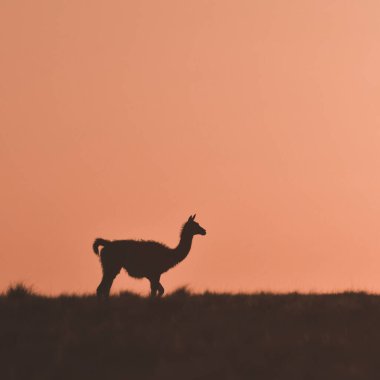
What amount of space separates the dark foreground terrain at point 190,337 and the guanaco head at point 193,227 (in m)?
4.39

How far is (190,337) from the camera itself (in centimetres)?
1811

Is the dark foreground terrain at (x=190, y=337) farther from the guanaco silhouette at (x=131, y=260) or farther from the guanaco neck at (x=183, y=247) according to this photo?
the guanaco neck at (x=183, y=247)

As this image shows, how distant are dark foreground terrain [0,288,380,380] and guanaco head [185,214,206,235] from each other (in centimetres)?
439

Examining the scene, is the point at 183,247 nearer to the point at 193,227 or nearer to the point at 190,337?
the point at 193,227

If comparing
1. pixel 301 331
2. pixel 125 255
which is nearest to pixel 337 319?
pixel 301 331

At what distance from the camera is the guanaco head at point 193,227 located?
88.2 ft

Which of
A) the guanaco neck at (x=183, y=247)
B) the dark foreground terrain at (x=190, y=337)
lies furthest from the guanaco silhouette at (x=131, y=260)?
the dark foreground terrain at (x=190, y=337)

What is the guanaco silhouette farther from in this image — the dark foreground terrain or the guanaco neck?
the dark foreground terrain

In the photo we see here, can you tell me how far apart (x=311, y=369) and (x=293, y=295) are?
6811 mm

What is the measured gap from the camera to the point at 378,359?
1683 centimetres

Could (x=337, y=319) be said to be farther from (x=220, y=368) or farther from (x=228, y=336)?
(x=220, y=368)

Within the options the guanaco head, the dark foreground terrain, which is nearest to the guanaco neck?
the guanaco head

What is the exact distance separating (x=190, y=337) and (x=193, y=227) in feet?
29.6

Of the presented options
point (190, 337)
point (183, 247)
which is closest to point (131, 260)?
point (183, 247)
